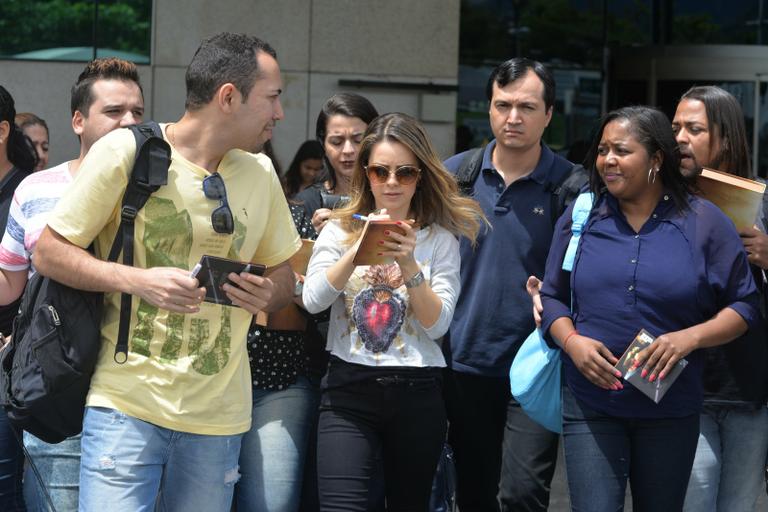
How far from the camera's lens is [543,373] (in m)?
4.77

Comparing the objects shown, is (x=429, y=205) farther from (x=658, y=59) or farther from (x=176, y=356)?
(x=658, y=59)

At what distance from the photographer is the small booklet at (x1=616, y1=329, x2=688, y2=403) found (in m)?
4.32

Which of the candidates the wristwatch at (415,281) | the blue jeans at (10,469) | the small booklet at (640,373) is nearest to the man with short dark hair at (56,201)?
the blue jeans at (10,469)

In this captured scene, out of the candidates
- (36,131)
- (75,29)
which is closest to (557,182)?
(36,131)

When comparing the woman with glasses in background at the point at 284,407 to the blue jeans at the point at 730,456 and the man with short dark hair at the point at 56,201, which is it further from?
the blue jeans at the point at 730,456

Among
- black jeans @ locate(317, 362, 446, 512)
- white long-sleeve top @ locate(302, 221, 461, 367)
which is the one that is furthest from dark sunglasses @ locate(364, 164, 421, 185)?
black jeans @ locate(317, 362, 446, 512)

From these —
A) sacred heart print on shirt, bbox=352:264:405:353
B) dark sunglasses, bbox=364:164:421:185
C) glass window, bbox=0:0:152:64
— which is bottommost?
sacred heart print on shirt, bbox=352:264:405:353

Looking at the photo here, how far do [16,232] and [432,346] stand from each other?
1670mm

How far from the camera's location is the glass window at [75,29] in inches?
405

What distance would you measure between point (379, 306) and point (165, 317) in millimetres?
1045

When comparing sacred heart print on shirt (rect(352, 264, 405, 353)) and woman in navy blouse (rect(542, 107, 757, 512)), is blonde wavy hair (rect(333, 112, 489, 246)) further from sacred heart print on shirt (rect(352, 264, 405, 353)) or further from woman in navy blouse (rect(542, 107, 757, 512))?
woman in navy blouse (rect(542, 107, 757, 512))

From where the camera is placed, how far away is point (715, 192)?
478cm

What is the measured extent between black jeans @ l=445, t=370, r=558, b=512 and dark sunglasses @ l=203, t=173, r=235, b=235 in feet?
5.74

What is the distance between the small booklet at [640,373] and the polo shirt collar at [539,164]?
112cm
